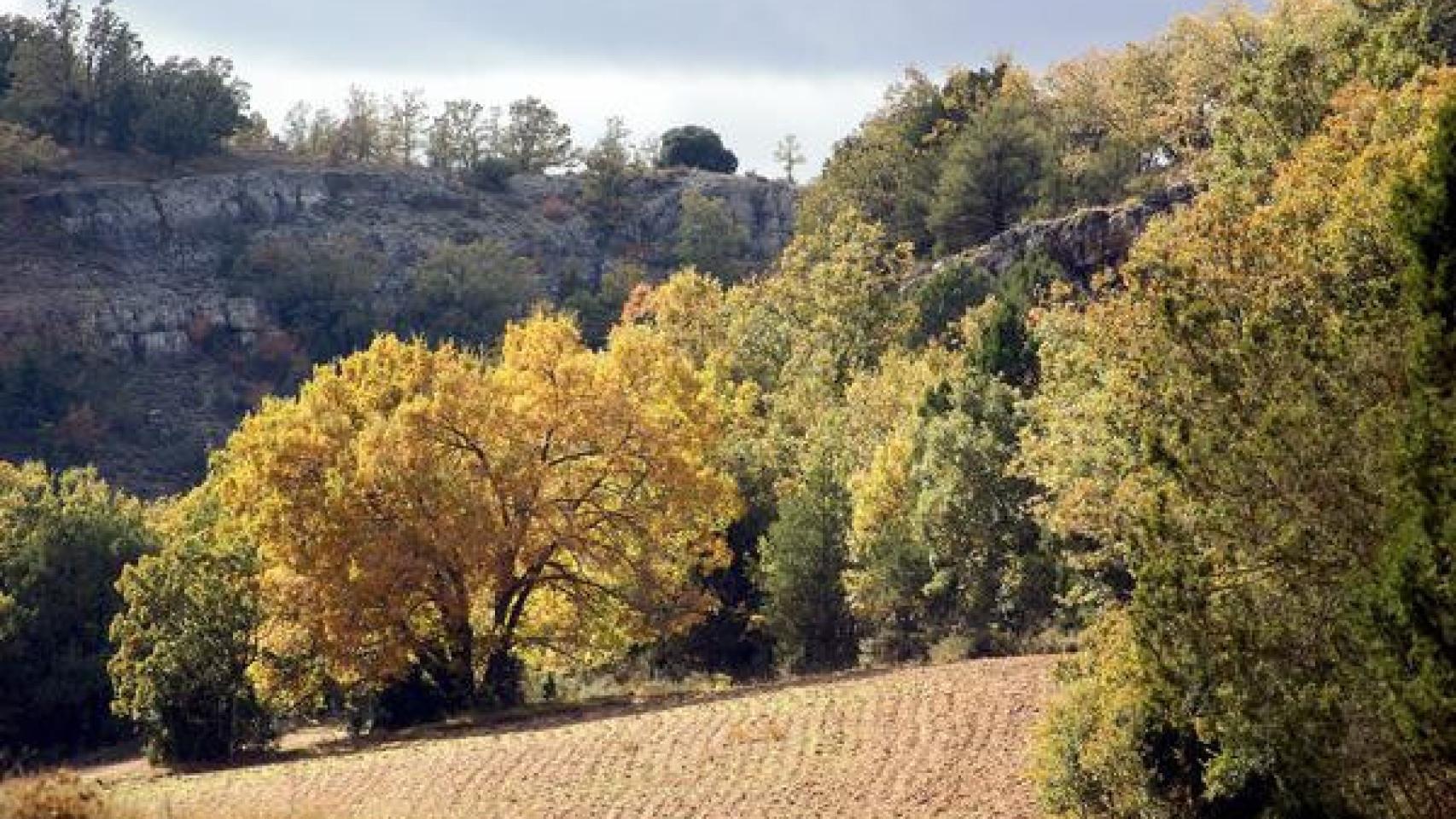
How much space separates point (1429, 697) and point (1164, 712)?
5.11 metres

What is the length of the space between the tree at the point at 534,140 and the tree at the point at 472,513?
10922 centimetres

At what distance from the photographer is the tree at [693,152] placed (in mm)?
159625

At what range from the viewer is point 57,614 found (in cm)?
5150

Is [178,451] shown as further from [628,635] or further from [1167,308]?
[1167,308]

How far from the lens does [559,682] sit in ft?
166

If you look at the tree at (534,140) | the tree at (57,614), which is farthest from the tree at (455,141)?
the tree at (57,614)

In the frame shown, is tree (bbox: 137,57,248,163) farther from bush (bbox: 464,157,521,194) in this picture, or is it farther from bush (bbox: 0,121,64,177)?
bush (bbox: 464,157,521,194)

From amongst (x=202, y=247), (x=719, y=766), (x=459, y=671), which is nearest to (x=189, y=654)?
(x=459, y=671)

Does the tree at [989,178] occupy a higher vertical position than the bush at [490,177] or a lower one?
lower

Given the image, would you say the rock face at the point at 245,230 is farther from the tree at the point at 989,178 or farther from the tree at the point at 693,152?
the tree at the point at 989,178

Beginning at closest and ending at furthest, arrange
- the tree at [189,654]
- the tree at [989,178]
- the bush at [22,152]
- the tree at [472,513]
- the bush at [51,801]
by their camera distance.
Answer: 1. the bush at [51,801]
2. the tree at [189,654]
3. the tree at [472,513]
4. the tree at [989,178]
5. the bush at [22,152]

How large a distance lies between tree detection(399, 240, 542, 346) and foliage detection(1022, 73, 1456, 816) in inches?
3673

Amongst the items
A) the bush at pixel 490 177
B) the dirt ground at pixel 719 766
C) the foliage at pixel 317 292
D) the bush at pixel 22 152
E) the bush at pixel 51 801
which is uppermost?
the bush at pixel 490 177

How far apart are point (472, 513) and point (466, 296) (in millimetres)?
76842
